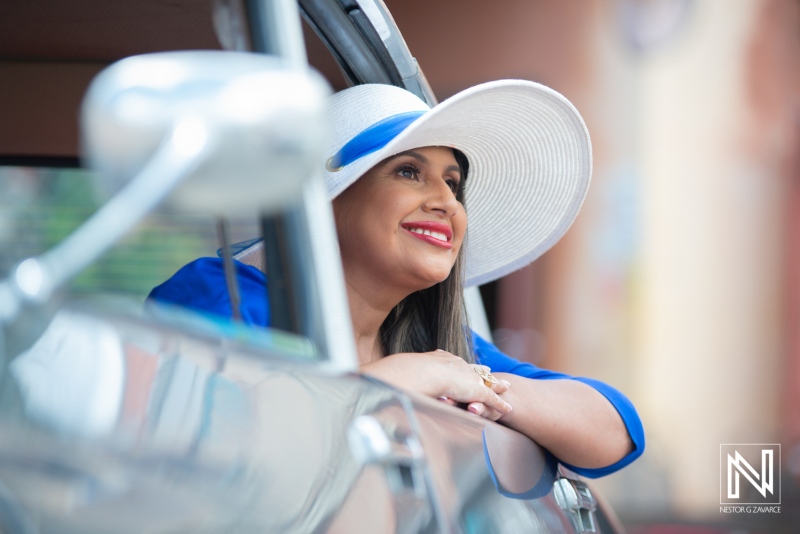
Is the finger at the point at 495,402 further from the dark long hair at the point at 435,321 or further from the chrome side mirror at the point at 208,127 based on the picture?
the chrome side mirror at the point at 208,127

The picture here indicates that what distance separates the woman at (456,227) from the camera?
170 centimetres

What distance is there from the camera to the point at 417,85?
213cm

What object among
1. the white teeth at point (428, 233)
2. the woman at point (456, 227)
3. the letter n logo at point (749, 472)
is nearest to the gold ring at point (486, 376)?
the woman at point (456, 227)

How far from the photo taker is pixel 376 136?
1.83 metres

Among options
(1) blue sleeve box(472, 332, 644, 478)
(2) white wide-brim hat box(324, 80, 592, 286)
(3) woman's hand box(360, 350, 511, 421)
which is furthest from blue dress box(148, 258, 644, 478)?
(2) white wide-brim hat box(324, 80, 592, 286)

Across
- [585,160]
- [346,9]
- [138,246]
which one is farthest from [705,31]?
[138,246]

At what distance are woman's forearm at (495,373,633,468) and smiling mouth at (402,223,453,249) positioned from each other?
0.97 ft

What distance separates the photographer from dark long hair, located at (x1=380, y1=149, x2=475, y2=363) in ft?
7.20

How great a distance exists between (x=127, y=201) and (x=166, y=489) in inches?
9.9

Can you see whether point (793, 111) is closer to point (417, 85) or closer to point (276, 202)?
point (417, 85)

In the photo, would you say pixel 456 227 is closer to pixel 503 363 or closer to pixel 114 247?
pixel 503 363

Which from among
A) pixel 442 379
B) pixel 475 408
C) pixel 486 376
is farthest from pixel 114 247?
pixel 486 376

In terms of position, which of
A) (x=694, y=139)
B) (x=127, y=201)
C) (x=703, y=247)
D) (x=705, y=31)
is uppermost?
(x=127, y=201)

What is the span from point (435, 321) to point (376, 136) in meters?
0.54
